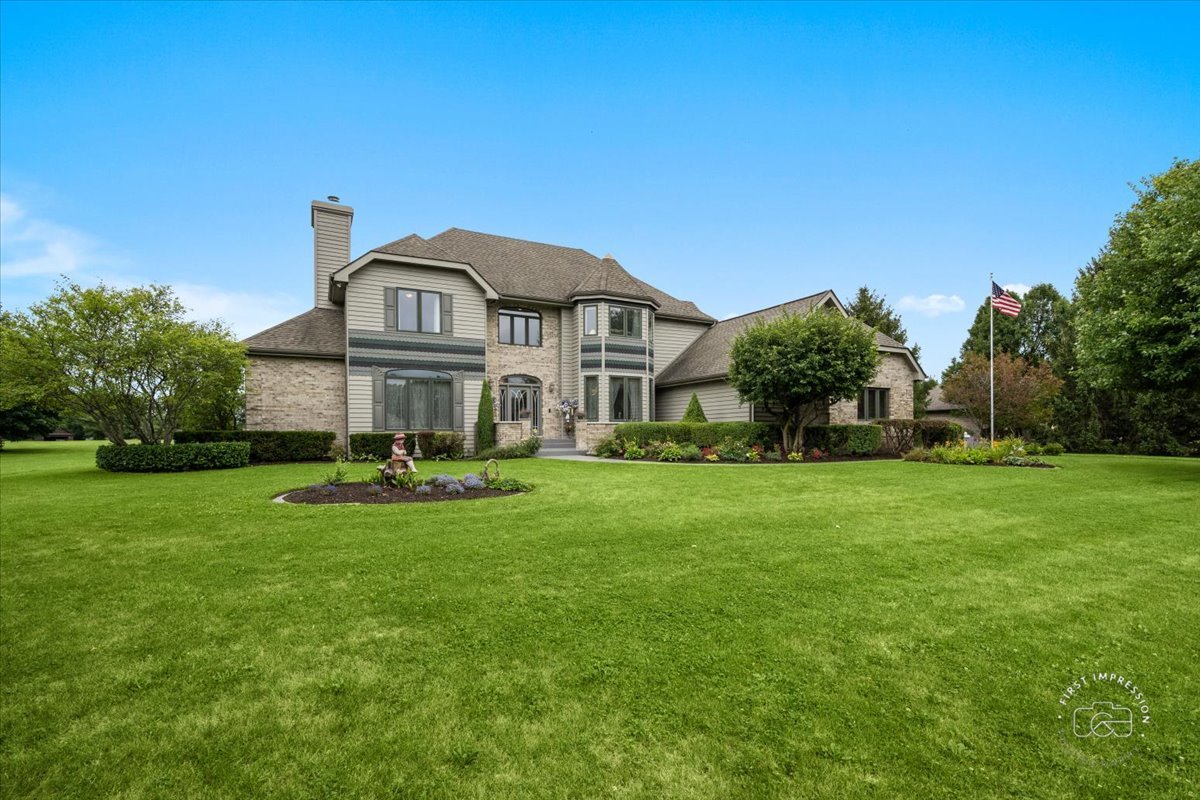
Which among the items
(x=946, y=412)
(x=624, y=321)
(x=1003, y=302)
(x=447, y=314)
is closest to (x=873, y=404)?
(x=1003, y=302)

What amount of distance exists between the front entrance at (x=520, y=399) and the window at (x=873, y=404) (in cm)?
1387

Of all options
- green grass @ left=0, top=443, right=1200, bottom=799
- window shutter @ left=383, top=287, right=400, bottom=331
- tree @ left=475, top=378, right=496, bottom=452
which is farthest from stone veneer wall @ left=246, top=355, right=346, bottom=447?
green grass @ left=0, top=443, right=1200, bottom=799

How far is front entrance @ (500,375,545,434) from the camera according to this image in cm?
2180

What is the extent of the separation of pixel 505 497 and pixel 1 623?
6.02 metres

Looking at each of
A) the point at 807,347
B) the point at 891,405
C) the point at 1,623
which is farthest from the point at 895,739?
the point at 891,405

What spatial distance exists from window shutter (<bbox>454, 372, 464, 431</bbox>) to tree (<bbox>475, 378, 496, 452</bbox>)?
2.08ft

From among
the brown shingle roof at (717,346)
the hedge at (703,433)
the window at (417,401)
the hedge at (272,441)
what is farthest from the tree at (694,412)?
the hedge at (272,441)

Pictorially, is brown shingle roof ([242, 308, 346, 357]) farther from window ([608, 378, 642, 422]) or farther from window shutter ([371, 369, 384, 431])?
window ([608, 378, 642, 422])

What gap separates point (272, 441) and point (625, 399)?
42.4 ft

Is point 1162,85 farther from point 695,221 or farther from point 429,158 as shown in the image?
point 429,158

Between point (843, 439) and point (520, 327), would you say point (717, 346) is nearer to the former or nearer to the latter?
point (843, 439)

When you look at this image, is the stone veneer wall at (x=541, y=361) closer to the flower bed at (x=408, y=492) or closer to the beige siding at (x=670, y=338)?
the beige siding at (x=670, y=338)

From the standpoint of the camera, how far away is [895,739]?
7.88 feet

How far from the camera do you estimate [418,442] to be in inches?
725
